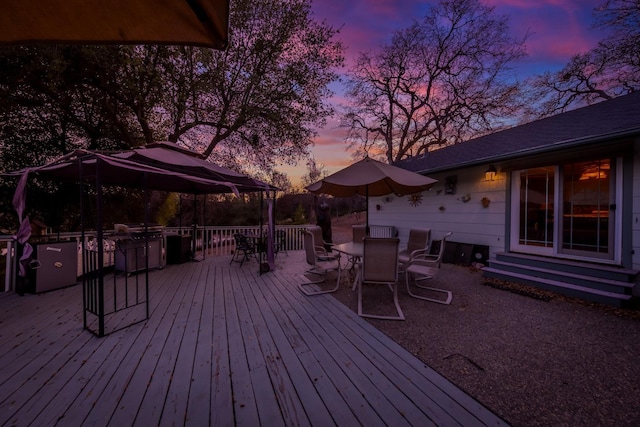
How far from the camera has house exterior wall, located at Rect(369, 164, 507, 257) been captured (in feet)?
18.8

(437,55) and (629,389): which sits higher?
(437,55)

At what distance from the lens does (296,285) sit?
4.57 meters

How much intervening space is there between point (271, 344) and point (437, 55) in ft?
56.5

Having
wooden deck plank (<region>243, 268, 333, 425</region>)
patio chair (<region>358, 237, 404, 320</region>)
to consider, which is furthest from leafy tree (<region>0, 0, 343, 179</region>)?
patio chair (<region>358, 237, 404, 320</region>)

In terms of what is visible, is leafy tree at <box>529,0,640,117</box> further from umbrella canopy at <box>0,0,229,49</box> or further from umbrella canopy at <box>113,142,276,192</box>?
umbrella canopy at <box>0,0,229,49</box>

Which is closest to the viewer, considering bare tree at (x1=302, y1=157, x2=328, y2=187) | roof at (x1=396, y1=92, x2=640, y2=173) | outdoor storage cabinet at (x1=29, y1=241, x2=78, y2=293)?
roof at (x1=396, y1=92, x2=640, y2=173)

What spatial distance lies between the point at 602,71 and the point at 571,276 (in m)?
12.1

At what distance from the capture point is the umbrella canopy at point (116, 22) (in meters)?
Result: 1.07

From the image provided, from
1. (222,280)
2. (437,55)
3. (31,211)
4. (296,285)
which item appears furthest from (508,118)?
(31,211)

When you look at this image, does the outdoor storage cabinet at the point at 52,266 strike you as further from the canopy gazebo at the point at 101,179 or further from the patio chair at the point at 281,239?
the patio chair at the point at 281,239

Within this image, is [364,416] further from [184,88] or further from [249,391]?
[184,88]

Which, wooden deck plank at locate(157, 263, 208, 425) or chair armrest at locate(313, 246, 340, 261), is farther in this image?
chair armrest at locate(313, 246, 340, 261)

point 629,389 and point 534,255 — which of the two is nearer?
point 629,389

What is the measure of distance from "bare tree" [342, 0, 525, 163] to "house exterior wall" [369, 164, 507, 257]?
29.8 feet
